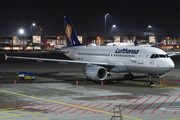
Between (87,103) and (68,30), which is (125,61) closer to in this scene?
A: (87,103)

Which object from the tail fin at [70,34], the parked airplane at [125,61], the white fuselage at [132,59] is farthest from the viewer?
the tail fin at [70,34]

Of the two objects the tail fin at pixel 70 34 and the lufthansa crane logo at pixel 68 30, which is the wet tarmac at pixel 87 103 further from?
the lufthansa crane logo at pixel 68 30

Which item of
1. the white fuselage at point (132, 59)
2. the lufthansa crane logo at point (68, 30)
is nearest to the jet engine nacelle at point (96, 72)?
the white fuselage at point (132, 59)

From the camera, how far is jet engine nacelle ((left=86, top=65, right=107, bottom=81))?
30.4 m

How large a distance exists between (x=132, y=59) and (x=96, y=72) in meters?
4.81

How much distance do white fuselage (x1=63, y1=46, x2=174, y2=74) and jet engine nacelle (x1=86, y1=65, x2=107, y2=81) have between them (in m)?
2.05

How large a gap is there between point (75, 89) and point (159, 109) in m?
11.0

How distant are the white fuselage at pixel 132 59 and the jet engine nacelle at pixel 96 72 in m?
2.05

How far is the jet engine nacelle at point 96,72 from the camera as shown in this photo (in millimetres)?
30422

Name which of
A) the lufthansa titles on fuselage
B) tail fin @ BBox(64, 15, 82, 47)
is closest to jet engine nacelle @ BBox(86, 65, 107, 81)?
the lufthansa titles on fuselage

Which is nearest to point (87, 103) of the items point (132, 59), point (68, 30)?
point (132, 59)

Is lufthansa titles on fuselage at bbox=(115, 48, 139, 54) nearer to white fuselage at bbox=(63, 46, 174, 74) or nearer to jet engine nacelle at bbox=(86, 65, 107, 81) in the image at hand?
white fuselage at bbox=(63, 46, 174, 74)

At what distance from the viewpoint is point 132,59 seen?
3133cm

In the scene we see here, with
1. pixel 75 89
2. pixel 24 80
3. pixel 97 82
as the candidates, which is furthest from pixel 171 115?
Result: pixel 24 80
